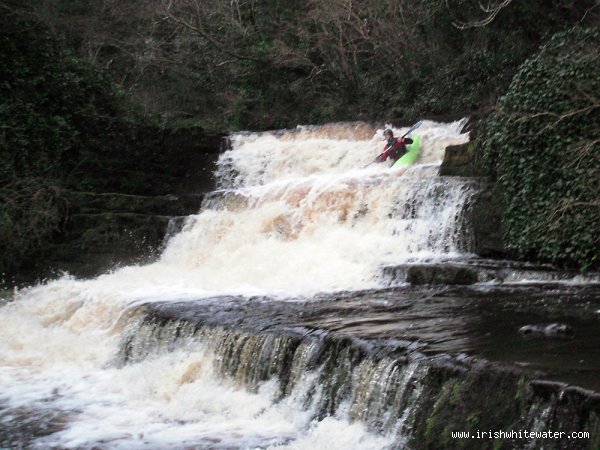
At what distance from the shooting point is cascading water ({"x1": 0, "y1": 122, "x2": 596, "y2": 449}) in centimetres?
621

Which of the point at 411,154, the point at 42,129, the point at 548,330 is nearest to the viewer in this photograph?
the point at 548,330

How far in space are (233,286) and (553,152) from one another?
16.7 feet

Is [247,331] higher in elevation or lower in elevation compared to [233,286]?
lower

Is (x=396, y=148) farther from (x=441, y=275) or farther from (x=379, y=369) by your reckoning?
(x=379, y=369)

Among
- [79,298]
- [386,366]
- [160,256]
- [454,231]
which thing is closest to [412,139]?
[454,231]

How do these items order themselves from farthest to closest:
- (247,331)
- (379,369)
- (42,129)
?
(42,129)
(247,331)
(379,369)

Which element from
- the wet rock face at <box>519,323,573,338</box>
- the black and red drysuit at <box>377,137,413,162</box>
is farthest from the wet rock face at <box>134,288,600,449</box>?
the black and red drysuit at <box>377,137,413,162</box>

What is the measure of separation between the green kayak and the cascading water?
1.06 feet

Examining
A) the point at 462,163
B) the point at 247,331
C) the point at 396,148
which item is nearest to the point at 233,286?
the point at 247,331

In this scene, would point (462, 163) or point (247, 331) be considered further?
point (462, 163)

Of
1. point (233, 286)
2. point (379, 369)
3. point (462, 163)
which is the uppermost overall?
point (462, 163)

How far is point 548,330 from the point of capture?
21.1 ft

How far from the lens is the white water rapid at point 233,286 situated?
257 inches

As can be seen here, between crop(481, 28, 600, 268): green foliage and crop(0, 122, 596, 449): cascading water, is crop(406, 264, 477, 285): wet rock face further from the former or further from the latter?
crop(481, 28, 600, 268): green foliage
